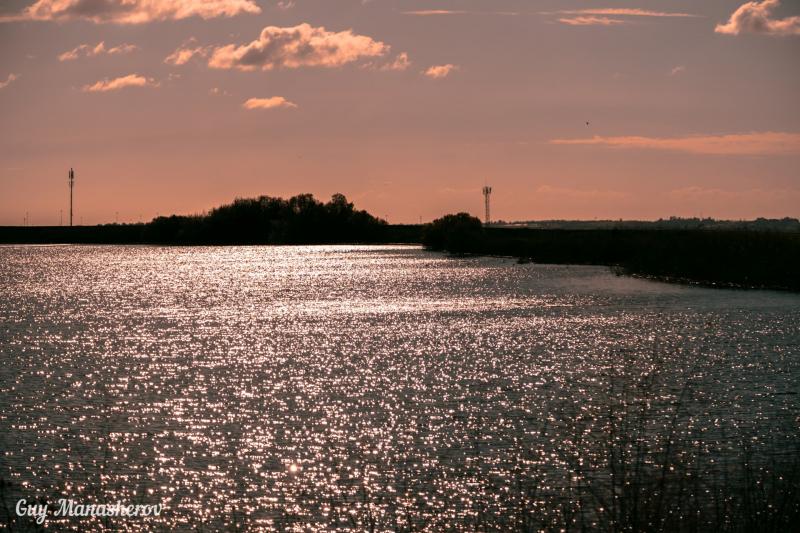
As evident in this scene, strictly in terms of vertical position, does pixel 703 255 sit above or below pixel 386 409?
above

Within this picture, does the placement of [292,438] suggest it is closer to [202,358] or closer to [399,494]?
[399,494]

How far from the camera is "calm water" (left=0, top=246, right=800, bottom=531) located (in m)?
20.2

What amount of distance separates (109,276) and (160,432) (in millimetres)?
105207

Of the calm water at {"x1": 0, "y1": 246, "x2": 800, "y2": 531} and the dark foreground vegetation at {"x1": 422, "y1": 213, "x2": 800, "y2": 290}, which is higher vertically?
the dark foreground vegetation at {"x1": 422, "y1": 213, "x2": 800, "y2": 290}

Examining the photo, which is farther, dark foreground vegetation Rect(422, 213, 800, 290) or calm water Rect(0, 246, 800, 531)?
dark foreground vegetation Rect(422, 213, 800, 290)

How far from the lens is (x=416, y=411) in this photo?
96.3 ft

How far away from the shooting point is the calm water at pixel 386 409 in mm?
20219

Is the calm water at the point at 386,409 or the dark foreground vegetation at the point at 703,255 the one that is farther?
the dark foreground vegetation at the point at 703,255

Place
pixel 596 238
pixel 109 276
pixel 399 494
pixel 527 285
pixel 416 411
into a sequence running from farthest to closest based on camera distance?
pixel 596 238, pixel 109 276, pixel 527 285, pixel 416 411, pixel 399 494

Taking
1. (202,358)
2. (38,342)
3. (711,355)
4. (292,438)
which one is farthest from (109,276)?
(292,438)

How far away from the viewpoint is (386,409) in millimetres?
29828

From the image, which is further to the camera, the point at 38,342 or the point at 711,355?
the point at 38,342

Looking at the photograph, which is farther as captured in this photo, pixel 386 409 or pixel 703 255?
pixel 703 255

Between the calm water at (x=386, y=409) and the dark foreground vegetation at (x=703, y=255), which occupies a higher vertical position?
the dark foreground vegetation at (x=703, y=255)
